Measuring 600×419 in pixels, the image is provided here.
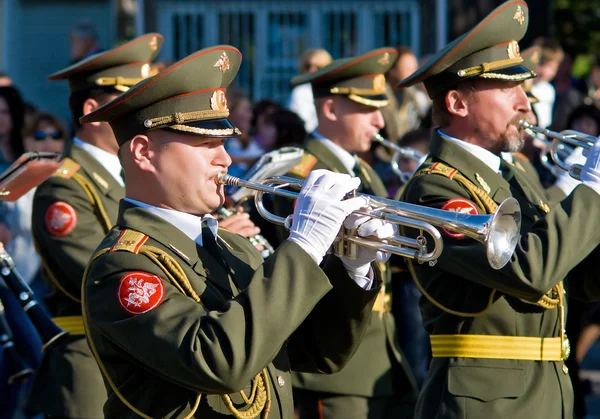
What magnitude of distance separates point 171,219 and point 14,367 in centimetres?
268

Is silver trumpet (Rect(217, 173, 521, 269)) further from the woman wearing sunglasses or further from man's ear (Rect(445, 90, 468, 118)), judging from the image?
the woman wearing sunglasses

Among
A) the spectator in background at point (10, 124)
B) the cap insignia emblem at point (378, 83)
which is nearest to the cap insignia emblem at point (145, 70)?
the cap insignia emblem at point (378, 83)

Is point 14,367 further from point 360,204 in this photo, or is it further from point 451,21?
point 451,21

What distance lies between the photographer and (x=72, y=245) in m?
5.09

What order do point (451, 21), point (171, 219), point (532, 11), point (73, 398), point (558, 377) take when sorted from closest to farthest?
point (171, 219), point (558, 377), point (73, 398), point (532, 11), point (451, 21)

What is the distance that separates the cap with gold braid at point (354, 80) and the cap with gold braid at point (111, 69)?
3.26 feet

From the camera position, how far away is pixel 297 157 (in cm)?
588

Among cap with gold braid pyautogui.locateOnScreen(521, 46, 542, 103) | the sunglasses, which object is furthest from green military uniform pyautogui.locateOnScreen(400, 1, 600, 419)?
the sunglasses

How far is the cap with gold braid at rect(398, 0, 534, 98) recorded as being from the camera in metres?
4.50

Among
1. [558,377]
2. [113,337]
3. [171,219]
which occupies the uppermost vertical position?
[171,219]

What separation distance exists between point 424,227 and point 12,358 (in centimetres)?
299

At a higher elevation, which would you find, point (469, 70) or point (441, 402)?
point (469, 70)

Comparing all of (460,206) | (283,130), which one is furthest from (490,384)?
(283,130)

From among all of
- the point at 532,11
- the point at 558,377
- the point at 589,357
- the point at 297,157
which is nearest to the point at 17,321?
the point at 297,157
